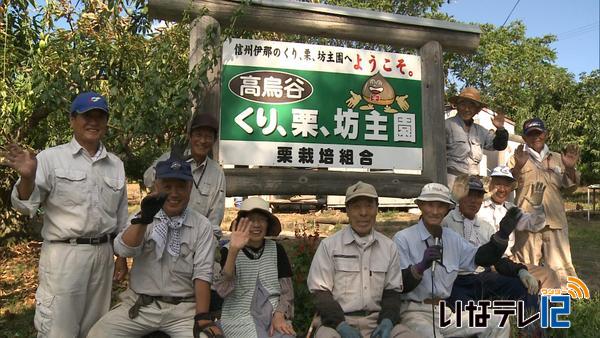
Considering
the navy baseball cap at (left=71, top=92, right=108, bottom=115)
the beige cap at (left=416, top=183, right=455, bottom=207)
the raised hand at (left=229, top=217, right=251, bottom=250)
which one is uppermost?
the navy baseball cap at (left=71, top=92, right=108, bottom=115)

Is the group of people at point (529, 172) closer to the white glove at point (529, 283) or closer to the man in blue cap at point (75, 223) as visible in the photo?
the white glove at point (529, 283)

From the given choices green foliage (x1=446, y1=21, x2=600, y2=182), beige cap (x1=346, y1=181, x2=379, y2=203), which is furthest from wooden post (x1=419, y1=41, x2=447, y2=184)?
green foliage (x1=446, y1=21, x2=600, y2=182)

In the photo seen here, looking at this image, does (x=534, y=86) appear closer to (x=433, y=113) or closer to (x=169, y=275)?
(x=433, y=113)

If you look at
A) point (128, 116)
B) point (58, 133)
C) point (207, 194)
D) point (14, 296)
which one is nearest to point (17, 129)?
point (58, 133)

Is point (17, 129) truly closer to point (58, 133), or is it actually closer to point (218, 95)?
point (58, 133)

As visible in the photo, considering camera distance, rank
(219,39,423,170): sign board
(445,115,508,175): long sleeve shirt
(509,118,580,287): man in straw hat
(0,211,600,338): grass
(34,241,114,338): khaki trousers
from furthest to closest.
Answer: (445,115,508,175): long sleeve shirt < (509,118,580,287): man in straw hat < (219,39,423,170): sign board < (0,211,600,338): grass < (34,241,114,338): khaki trousers

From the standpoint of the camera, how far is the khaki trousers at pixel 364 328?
3.14 meters

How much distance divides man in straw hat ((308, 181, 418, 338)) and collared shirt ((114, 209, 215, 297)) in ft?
2.41

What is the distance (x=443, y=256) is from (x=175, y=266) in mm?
1920

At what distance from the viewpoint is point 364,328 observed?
3275 mm

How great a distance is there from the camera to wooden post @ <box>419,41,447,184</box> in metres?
4.97

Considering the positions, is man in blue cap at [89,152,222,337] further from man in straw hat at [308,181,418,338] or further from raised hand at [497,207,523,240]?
Answer: raised hand at [497,207,523,240]

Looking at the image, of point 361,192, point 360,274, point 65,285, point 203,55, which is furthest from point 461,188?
point 65,285

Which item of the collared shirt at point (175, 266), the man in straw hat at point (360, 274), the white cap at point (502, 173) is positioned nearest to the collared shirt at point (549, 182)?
the white cap at point (502, 173)
